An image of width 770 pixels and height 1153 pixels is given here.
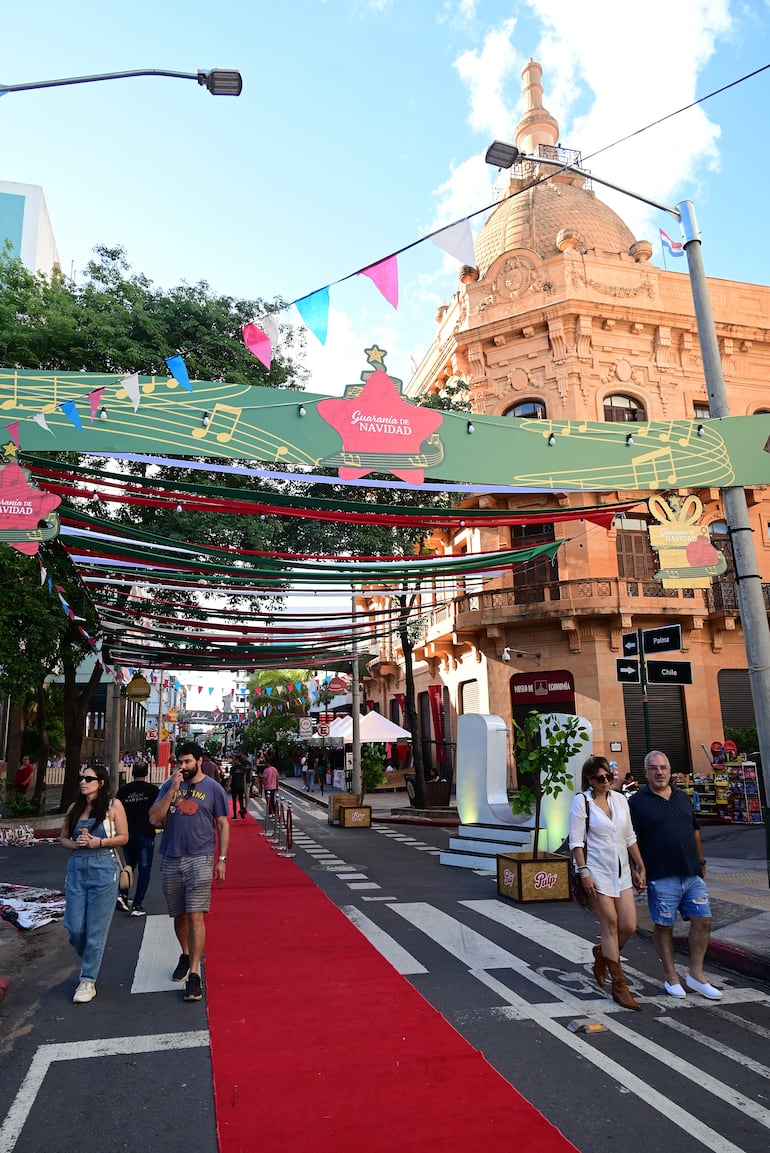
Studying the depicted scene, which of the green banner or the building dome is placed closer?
the green banner

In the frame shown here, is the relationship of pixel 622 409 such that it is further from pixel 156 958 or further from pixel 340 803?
pixel 156 958

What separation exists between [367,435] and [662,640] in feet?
21.1

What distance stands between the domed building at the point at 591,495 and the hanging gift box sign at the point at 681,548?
13409 mm

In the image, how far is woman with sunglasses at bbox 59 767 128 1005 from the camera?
21.0 ft

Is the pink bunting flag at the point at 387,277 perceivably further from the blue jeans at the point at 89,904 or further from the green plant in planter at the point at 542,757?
the blue jeans at the point at 89,904

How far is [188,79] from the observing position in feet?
25.6

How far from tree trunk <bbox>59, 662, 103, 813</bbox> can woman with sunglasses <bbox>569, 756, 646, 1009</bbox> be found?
1702 centimetres

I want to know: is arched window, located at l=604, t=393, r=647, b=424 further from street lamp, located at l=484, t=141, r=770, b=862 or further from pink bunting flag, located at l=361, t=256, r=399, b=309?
pink bunting flag, located at l=361, t=256, r=399, b=309

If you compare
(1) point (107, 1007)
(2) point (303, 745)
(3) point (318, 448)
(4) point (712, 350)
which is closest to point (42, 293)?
(3) point (318, 448)

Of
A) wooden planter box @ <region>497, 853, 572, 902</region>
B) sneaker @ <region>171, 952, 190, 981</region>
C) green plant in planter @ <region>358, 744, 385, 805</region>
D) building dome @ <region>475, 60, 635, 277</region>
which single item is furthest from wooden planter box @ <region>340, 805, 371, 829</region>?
building dome @ <region>475, 60, 635, 277</region>

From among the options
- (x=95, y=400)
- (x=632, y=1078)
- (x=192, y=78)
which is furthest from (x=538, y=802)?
(x=192, y=78)

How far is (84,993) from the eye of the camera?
6.30m

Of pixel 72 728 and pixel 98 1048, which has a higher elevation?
pixel 72 728

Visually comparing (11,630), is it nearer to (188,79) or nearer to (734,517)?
(188,79)
